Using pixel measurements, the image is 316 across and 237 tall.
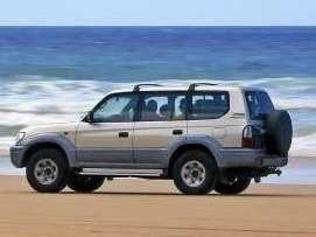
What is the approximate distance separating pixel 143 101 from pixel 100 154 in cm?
97

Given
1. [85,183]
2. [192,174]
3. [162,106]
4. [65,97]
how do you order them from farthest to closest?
[65,97] → [85,183] → [162,106] → [192,174]

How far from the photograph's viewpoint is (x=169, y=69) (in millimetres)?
61250

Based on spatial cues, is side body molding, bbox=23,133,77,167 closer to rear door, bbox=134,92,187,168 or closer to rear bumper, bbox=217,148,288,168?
rear door, bbox=134,92,187,168

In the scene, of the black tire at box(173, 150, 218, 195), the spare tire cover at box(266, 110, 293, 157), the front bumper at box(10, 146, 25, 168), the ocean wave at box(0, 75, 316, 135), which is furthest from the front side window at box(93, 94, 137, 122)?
the ocean wave at box(0, 75, 316, 135)

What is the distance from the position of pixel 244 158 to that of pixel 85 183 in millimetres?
2797

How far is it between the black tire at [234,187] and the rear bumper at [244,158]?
0.88 meters

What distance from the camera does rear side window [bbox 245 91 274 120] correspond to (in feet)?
58.5

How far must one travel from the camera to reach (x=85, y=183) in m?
19.2

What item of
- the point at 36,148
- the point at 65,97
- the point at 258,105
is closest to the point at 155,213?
the point at 258,105

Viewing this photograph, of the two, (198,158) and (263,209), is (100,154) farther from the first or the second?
(263,209)

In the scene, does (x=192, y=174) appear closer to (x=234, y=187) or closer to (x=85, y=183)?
(x=234, y=187)

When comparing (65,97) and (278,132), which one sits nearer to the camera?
(278,132)

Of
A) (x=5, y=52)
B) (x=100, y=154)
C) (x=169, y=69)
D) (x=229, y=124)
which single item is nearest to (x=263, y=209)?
(x=229, y=124)

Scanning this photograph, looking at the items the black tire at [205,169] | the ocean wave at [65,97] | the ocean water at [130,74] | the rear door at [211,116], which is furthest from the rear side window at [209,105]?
the ocean wave at [65,97]
